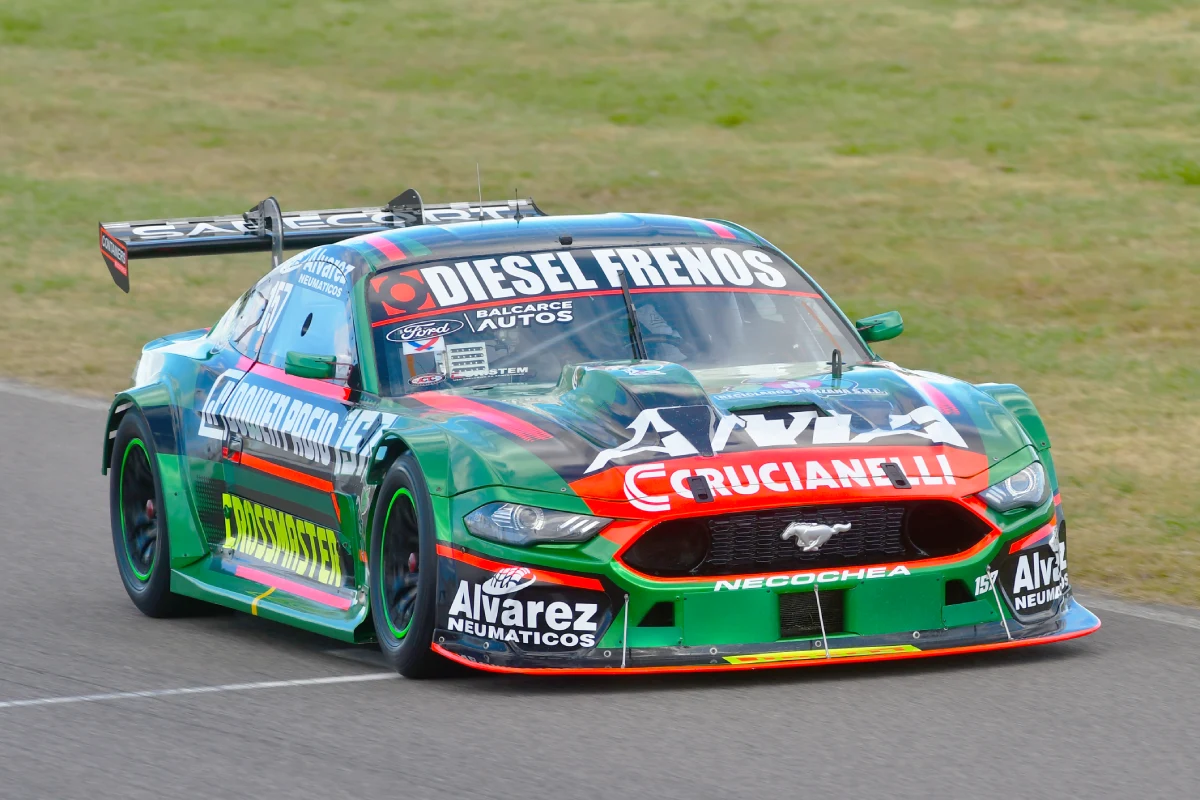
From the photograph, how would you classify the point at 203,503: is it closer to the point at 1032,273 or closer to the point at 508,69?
the point at 1032,273

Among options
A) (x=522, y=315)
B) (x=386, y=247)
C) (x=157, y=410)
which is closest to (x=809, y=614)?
(x=522, y=315)

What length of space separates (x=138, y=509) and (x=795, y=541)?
3320 mm

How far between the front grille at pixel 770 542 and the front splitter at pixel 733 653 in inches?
8.5

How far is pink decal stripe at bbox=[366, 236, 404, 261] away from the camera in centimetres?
774

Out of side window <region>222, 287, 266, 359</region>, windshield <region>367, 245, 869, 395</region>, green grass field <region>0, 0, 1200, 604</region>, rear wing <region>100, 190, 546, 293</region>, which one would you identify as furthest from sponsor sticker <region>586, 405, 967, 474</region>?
rear wing <region>100, 190, 546, 293</region>

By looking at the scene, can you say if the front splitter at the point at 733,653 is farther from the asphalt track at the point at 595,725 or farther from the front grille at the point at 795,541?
the front grille at the point at 795,541

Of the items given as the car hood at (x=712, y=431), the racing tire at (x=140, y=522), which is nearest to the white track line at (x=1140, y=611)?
the car hood at (x=712, y=431)

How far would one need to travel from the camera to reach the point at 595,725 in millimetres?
5961

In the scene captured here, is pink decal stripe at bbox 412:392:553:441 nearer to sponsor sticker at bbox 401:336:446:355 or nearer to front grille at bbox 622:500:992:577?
sponsor sticker at bbox 401:336:446:355

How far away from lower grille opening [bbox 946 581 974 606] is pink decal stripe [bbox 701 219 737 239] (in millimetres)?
2047

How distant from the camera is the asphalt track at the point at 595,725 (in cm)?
536

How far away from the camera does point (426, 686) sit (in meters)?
6.54

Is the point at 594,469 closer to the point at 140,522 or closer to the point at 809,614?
the point at 809,614

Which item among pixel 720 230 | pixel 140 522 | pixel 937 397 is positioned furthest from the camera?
pixel 140 522
